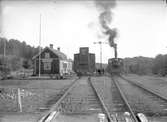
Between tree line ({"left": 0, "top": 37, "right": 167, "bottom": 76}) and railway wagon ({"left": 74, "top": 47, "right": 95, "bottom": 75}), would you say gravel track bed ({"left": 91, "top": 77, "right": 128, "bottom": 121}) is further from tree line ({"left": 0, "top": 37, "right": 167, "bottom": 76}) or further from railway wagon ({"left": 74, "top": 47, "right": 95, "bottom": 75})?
railway wagon ({"left": 74, "top": 47, "right": 95, "bottom": 75})

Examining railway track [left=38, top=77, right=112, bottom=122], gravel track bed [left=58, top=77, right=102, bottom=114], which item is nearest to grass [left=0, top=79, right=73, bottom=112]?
railway track [left=38, top=77, right=112, bottom=122]

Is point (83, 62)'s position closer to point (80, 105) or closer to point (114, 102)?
point (114, 102)

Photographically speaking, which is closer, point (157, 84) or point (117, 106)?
point (117, 106)

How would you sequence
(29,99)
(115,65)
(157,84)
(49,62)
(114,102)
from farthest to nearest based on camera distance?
(49,62), (115,65), (157,84), (29,99), (114,102)

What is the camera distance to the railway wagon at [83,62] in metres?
31.1

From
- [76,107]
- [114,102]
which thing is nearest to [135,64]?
[114,102]

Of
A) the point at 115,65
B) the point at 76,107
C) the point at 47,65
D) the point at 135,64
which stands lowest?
the point at 76,107

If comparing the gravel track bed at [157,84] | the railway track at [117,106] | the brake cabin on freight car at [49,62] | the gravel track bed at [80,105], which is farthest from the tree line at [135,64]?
the gravel track bed at [157,84]

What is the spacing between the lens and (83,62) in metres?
31.2

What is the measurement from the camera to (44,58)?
37562 millimetres

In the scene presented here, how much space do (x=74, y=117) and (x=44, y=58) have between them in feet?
106

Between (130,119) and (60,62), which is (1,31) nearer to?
(130,119)

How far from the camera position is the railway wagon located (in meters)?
31.1

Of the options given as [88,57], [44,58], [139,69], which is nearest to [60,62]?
[44,58]
